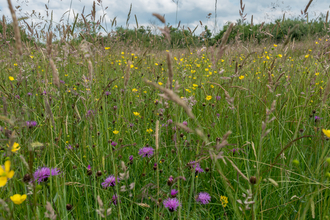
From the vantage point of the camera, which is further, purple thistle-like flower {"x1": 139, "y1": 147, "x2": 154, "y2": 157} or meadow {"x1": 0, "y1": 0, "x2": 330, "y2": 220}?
purple thistle-like flower {"x1": 139, "y1": 147, "x2": 154, "y2": 157}

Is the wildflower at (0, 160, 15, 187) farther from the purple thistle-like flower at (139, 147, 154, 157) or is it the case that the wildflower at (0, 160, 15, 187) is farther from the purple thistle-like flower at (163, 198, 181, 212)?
the purple thistle-like flower at (139, 147, 154, 157)

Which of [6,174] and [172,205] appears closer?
[6,174]

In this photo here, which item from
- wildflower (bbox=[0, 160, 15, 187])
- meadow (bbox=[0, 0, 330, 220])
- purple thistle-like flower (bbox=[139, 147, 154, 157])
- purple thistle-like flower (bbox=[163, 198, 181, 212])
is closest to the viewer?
wildflower (bbox=[0, 160, 15, 187])

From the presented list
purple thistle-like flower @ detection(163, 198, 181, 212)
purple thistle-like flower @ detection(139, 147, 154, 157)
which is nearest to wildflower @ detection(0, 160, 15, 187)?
purple thistle-like flower @ detection(163, 198, 181, 212)

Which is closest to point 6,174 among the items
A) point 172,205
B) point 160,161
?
point 172,205

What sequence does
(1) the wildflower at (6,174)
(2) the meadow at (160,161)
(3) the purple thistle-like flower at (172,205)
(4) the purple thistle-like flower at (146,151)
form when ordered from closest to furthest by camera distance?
1. (1) the wildflower at (6,174)
2. (2) the meadow at (160,161)
3. (3) the purple thistle-like flower at (172,205)
4. (4) the purple thistle-like flower at (146,151)

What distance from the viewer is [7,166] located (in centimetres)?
55

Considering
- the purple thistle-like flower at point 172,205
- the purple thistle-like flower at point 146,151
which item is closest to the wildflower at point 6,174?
the purple thistle-like flower at point 172,205

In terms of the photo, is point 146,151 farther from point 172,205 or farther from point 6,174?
point 6,174

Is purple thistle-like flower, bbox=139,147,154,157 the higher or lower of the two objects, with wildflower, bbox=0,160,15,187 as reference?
lower

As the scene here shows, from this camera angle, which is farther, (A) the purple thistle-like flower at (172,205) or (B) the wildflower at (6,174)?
(A) the purple thistle-like flower at (172,205)

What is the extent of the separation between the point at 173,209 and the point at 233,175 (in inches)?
17.9

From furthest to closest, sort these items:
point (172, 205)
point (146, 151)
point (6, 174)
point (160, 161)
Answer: point (160, 161) < point (146, 151) < point (172, 205) < point (6, 174)

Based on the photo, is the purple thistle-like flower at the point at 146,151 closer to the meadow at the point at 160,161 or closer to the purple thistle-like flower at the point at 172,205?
the meadow at the point at 160,161
